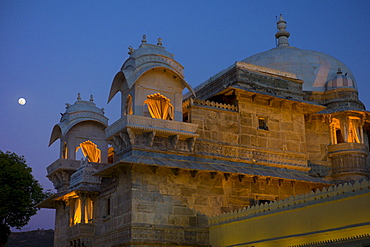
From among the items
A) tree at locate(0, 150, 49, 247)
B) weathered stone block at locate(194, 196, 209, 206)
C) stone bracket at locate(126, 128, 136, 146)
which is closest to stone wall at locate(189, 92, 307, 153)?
weathered stone block at locate(194, 196, 209, 206)

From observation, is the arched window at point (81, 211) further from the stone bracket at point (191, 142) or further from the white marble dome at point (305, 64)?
the white marble dome at point (305, 64)

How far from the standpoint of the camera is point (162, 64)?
18375 millimetres

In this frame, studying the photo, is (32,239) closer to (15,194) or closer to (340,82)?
(15,194)

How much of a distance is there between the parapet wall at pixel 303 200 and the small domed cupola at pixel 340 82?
407 inches

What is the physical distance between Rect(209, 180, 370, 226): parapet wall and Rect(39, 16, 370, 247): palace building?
0.12 ft

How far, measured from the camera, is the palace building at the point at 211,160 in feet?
51.5

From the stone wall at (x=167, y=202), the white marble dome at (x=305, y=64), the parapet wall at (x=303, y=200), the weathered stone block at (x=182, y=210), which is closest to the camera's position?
the parapet wall at (x=303, y=200)

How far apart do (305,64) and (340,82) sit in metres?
2.08

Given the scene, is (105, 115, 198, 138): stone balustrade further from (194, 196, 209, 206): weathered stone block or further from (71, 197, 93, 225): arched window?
(71, 197, 93, 225): arched window

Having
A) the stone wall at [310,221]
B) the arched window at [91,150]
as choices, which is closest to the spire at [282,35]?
the arched window at [91,150]

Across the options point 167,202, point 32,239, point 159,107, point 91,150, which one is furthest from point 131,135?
point 32,239

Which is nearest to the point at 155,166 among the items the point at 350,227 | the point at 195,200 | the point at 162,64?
the point at 195,200

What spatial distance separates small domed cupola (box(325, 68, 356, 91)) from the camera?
2417cm

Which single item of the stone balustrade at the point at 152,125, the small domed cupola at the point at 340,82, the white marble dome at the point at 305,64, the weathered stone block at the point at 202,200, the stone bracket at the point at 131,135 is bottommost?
the weathered stone block at the point at 202,200
